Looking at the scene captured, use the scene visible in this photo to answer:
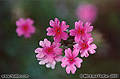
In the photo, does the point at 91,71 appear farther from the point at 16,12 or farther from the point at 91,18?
the point at 16,12

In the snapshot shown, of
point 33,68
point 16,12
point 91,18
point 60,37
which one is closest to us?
point 60,37

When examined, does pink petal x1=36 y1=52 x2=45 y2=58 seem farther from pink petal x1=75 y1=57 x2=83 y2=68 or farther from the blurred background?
the blurred background

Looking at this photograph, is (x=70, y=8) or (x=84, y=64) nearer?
(x=84, y=64)

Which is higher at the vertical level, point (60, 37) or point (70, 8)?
point (70, 8)

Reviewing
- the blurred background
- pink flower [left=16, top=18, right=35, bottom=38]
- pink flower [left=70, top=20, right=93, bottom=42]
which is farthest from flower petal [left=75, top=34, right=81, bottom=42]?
pink flower [left=16, top=18, right=35, bottom=38]

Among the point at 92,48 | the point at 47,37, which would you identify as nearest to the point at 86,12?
the point at 47,37

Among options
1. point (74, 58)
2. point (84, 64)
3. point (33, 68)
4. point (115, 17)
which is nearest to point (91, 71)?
point (84, 64)

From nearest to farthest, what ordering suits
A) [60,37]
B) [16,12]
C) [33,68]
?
[60,37] < [33,68] < [16,12]

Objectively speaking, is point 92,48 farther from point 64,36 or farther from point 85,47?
point 64,36
